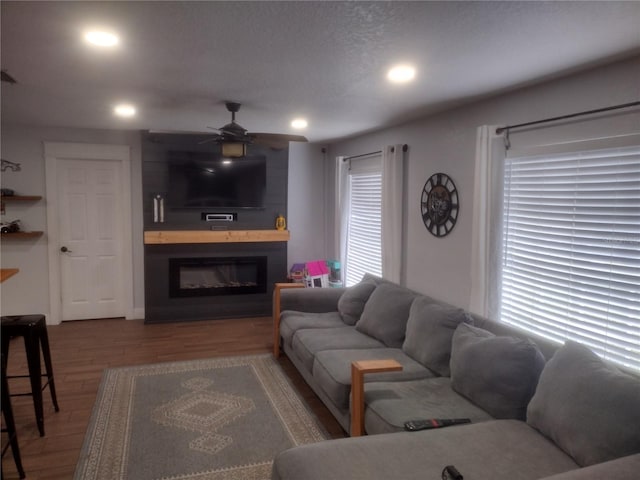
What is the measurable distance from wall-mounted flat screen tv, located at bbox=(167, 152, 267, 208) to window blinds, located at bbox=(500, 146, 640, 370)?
139 inches

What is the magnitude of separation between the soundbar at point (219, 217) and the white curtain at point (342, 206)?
1383mm

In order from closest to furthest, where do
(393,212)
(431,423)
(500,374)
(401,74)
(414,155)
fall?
1. (431,423)
2. (500,374)
3. (401,74)
4. (414,155)
5. (393,212)

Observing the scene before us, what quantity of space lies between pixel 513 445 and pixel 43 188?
→ 5620 millimetres

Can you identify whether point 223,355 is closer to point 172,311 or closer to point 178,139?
point 172,311

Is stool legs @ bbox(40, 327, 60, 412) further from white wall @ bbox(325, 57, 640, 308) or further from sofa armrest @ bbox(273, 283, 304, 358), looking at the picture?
white wall @ bbox(325, 57, 640, 308)

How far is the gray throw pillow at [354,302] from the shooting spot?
4.23m

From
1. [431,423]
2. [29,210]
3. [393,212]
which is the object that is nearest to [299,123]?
[393,212]

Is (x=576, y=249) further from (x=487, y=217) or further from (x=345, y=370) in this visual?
(x=345, y=370)

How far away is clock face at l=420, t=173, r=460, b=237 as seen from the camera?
12.4ft

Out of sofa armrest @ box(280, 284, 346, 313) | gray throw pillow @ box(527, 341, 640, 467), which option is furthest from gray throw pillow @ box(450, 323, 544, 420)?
sofa armrest @ box(280, 284, 346, 313)

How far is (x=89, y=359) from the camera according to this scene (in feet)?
14.5

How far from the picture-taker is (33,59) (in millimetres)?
2525

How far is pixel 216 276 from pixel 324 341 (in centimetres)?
282

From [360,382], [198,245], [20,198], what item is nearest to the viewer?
[360,382]
